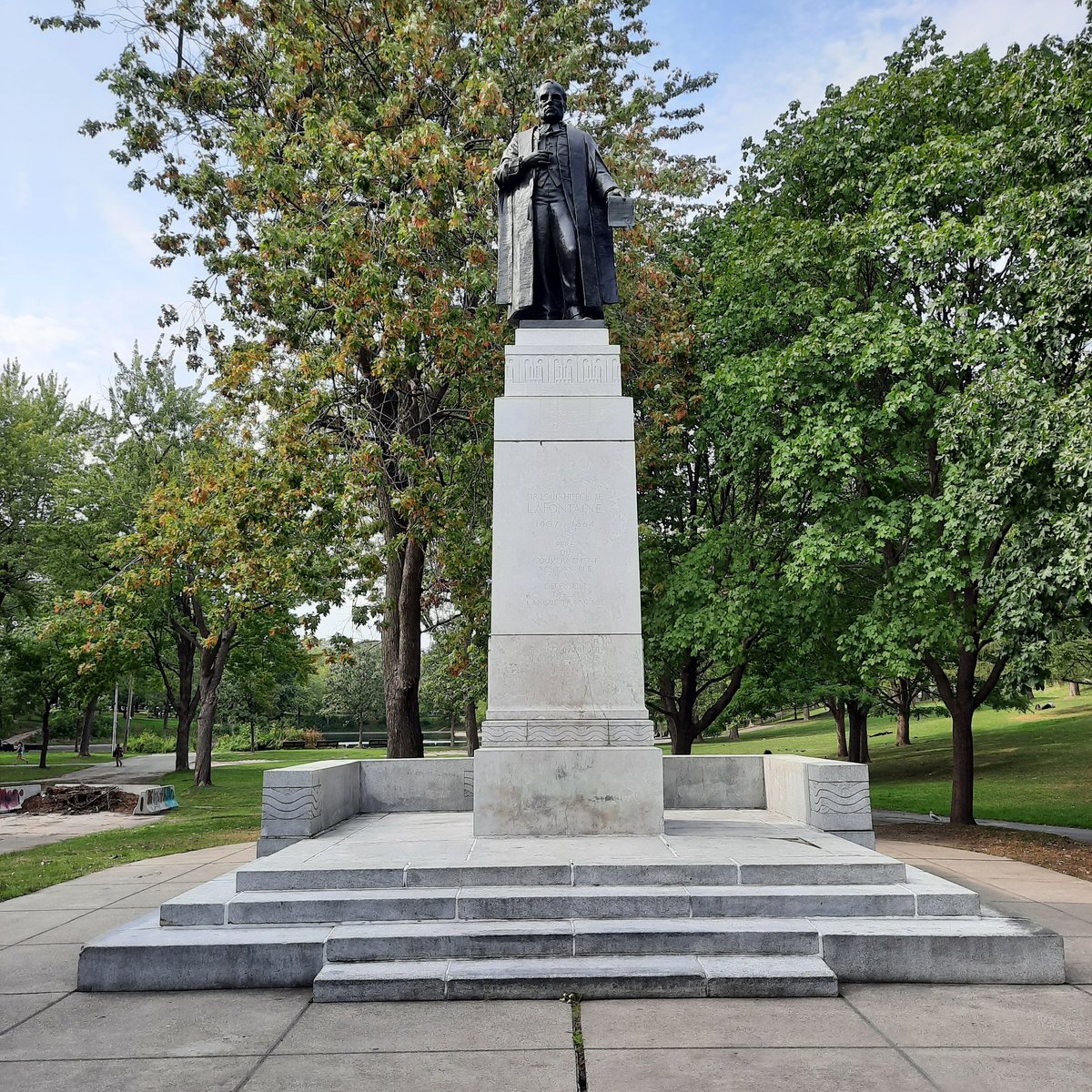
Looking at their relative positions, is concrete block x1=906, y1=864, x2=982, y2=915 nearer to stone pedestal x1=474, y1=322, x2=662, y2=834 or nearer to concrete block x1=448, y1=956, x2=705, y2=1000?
concrete block x1=448, y1=956, x2=705, y2=1000

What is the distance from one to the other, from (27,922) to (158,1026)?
14.1 feet

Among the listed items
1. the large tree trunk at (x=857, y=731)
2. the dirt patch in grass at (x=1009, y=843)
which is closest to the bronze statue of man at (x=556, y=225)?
the dirt patch in grass at (x=1009, y=843)

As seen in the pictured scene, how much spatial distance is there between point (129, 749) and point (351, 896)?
64.3 m

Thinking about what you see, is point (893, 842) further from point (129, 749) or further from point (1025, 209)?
point (129, 749)

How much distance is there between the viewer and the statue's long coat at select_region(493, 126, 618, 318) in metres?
10.5

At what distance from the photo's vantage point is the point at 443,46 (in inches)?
619

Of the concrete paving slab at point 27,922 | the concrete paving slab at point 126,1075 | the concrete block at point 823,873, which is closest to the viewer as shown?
the concrete paving slab at point 126,1075

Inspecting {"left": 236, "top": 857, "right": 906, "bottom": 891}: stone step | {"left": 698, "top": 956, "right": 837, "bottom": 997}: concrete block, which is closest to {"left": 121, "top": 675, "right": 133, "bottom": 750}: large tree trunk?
{"left": 236, "top": 857, "right": 906, "bottom": 891}: stone step

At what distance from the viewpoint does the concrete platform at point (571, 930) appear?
5781 millimetres

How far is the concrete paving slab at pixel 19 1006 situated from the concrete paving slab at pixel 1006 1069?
5.19 meters

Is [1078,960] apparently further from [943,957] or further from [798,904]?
[798,904]

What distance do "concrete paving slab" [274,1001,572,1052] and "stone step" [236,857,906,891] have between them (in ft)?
3.91

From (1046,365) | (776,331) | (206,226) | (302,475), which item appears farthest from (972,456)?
(206,226)

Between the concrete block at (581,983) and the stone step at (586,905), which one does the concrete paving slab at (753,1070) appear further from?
the stone step at (586,905)
